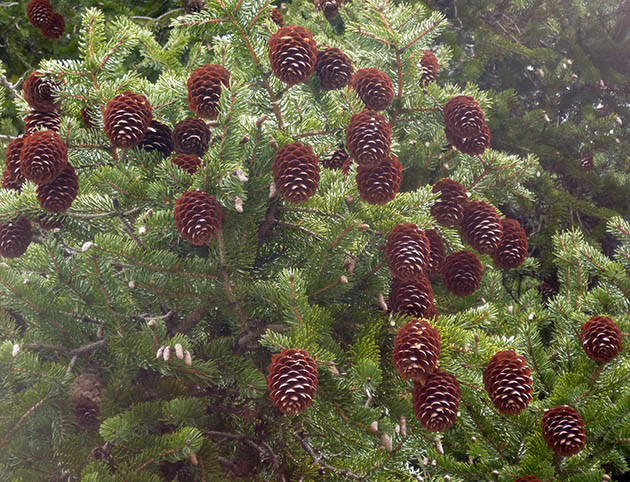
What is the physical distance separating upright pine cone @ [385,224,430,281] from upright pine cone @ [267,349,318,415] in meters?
0.39

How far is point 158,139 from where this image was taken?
71.9 inches

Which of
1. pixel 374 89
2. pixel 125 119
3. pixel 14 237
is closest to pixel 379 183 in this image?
pixel 374 89

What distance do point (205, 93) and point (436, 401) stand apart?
1059mm

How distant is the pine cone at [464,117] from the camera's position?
6.51ft

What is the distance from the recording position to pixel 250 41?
179 cm

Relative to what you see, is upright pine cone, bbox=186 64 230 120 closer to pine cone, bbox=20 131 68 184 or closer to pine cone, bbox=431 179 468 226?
pine cone, bbox=20 131 68 184

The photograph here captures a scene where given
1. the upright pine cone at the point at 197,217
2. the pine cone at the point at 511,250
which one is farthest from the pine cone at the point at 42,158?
the pine cone at the point at 511,250

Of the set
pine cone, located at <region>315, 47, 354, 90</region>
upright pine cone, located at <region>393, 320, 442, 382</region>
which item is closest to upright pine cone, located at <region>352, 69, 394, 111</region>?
pine cone, located at <region>315, 47, 354, 90</region>

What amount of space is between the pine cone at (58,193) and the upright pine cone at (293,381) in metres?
0.74

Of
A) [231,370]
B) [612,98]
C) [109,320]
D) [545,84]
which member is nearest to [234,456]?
[231,370]

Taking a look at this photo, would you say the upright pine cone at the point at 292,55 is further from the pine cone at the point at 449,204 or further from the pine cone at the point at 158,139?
the pine cone at the point at 449,204

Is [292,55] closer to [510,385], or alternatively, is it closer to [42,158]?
[42,158]

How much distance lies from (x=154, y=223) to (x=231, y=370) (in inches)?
18.3

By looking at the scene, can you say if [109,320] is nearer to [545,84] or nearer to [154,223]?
[154,223]
